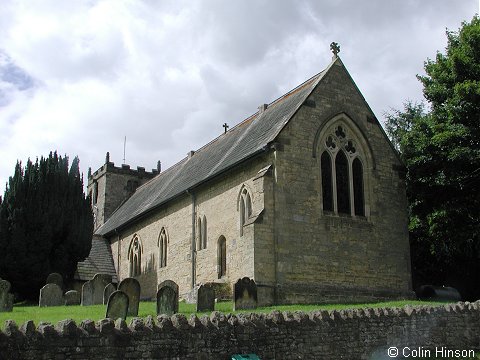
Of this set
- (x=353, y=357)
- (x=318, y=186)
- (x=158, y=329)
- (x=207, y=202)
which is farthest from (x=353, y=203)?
(x=158, y=329)

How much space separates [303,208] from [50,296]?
31.5ft

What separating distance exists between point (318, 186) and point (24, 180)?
47.1 feet

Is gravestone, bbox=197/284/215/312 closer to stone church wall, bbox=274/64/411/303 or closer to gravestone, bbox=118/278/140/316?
gravestone, bbox=118/278/140/316

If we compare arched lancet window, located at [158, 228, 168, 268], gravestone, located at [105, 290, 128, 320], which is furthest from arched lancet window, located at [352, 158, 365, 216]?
gravestone, located at [105, 290, 128, 320]

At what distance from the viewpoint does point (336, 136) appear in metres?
24.0

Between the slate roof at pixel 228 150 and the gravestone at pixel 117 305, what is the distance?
8.73 meters

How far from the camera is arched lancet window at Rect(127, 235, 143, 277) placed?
32.0 metres

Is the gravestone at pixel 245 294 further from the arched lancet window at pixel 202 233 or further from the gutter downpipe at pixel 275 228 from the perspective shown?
the arched lancet window at pixel 202 233

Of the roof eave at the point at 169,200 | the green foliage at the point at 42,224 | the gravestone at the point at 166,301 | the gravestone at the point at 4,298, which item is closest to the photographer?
the gravestone at the point at 166,301

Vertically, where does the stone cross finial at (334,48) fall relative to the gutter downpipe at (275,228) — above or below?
above

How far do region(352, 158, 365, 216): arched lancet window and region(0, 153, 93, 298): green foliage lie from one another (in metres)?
13.1

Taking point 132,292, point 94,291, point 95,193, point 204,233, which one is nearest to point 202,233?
point 204,233

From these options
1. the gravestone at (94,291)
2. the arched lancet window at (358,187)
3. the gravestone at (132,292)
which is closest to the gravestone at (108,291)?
the gravestone at (94,291)

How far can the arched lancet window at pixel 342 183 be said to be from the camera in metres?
23.4
